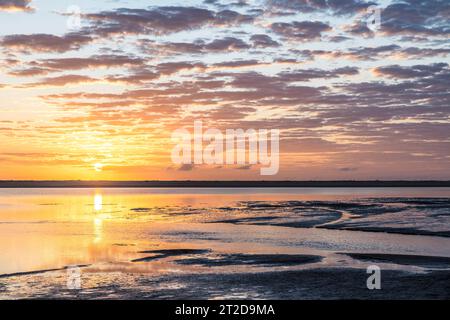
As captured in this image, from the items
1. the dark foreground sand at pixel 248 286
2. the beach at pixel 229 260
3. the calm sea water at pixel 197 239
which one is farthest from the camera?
the calm sea water at pixel 197 239

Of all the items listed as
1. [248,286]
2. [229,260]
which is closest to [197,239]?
[229,260]

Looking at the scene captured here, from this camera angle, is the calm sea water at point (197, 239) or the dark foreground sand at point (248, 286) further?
the calm sea water at point (197, 239)

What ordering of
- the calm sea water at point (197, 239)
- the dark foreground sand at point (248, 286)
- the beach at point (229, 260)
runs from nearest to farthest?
the dark foreground sand at point (248, 286)
the beach at point (229, 260)
the calm sea water at point (197, 239)

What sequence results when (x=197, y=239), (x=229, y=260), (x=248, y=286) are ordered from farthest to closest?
(x=197, y=239) → (x=229, y=260) → (x=248, y=286)

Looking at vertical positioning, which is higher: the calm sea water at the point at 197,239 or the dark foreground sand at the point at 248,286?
the dark foreground sand at the point at 248,286

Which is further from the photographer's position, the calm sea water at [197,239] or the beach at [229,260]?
the calm sea water at [197,239]

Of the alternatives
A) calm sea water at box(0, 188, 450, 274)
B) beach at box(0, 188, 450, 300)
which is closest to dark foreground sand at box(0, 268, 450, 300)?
beach at box(0, 188, 450, 300)

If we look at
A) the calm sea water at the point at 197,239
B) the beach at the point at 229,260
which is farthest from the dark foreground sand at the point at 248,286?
the calm sea water at the point at 197,239

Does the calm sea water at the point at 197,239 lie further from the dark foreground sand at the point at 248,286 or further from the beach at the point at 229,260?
the dark foreground sand at the point at 248,286

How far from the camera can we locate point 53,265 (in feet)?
73.7

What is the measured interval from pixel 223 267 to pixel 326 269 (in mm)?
3787

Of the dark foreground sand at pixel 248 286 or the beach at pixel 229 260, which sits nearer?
the dark foreground sand at pixel 248 286

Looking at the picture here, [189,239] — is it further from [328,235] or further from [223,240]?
[328,235]

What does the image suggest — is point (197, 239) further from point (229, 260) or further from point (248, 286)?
point (248, 286)
